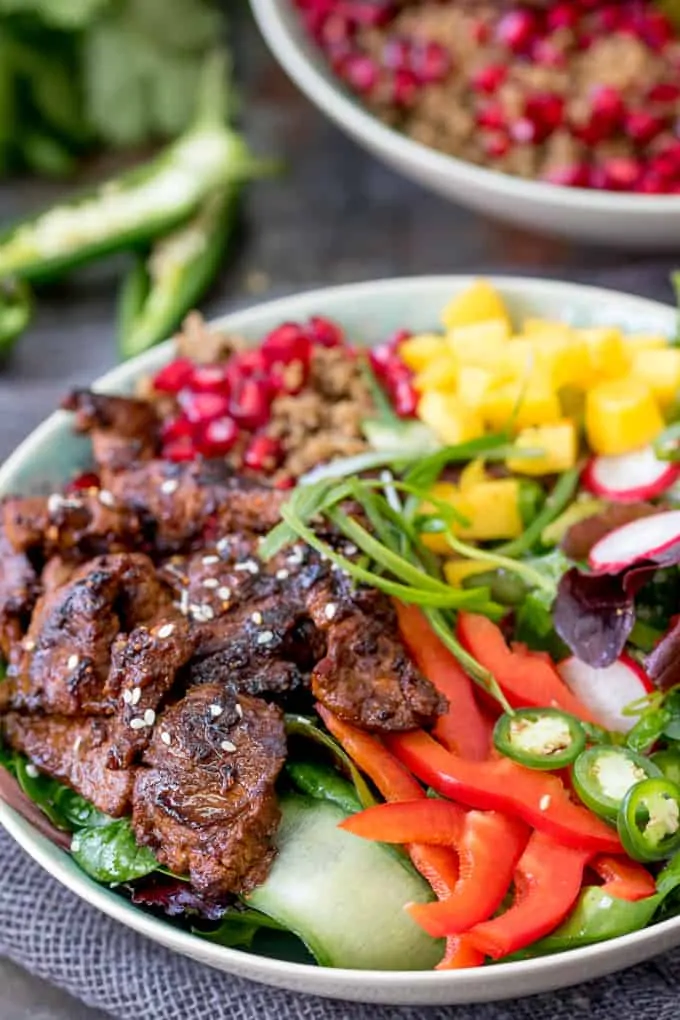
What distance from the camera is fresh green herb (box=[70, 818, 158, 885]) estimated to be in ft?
7.75

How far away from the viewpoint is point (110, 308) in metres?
4.26

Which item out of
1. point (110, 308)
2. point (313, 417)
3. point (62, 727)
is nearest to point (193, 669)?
point (62, 727)

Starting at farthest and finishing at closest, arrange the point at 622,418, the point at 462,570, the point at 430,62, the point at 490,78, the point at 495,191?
the point at 430,62, the point at 490,78, the point at 495,191, the point at 622,418, the point at 462,570

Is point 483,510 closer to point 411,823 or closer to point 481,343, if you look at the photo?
point 481,343

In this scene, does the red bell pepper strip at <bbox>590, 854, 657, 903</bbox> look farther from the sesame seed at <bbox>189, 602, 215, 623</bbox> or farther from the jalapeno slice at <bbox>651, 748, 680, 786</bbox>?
the sesame seed at <bbox>189, 602, 215, 623</bbox>

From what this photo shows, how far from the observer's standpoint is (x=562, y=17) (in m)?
3.97

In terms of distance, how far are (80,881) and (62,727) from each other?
1.02ft

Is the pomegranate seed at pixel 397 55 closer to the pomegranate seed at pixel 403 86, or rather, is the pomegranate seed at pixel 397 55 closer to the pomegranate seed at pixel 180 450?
the pomegranate seed at pixel 403 86

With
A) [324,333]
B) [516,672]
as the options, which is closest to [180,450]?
[324,333]

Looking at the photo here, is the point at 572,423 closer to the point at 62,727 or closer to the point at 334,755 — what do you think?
the point at 334,755

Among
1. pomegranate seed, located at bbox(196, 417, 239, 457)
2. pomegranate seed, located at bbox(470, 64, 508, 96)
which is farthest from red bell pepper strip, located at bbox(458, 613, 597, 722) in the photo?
pomegranate seed, located at bbox(470, 64, 508, 96)

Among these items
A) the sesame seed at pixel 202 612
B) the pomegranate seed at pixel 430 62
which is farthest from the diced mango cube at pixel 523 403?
the pomegranate seed at pixel 430 62

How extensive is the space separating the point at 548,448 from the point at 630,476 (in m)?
0.19

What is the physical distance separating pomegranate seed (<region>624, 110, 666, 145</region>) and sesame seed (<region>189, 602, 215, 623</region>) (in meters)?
2.10
